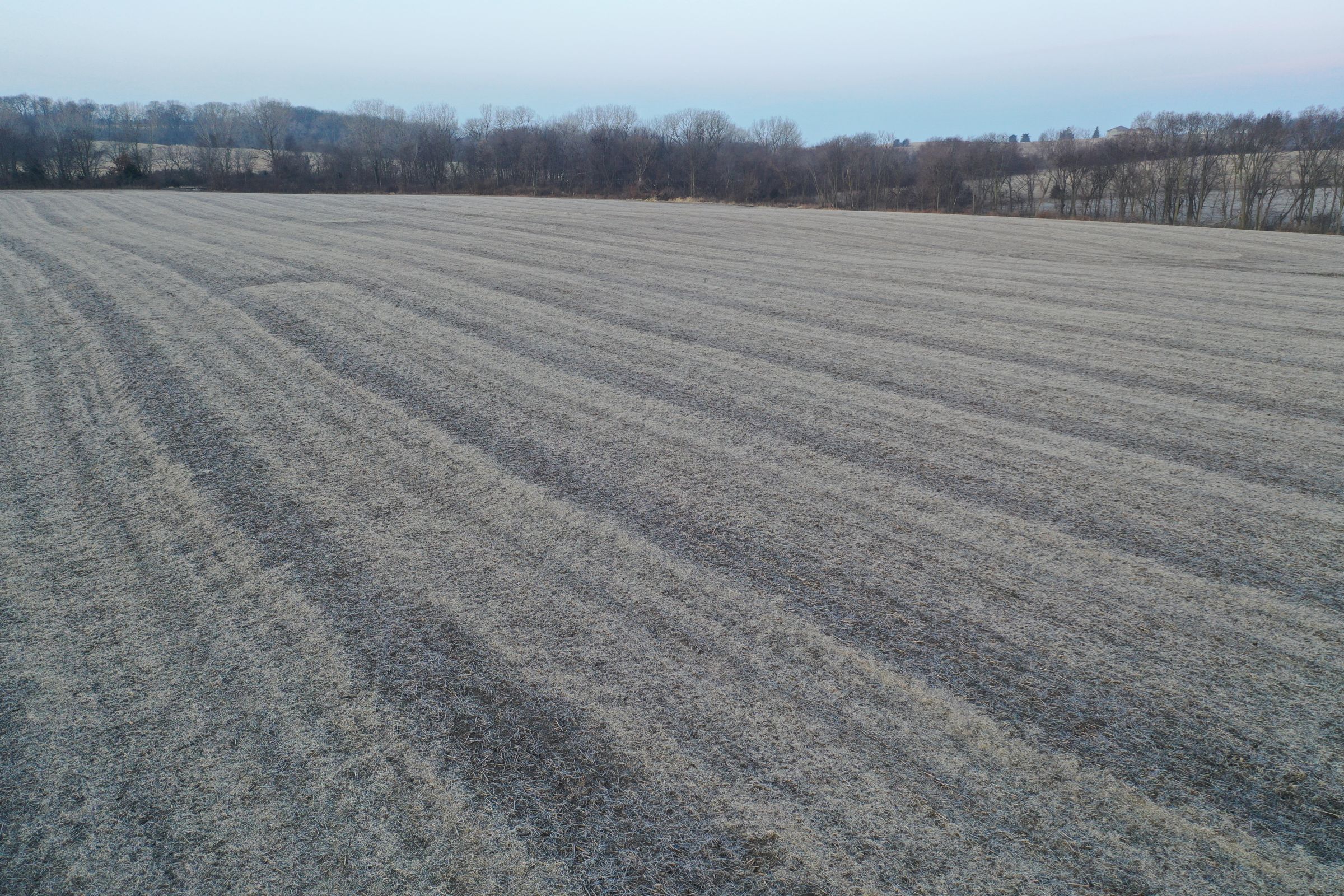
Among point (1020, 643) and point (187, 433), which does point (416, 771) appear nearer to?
point (1020, 643)

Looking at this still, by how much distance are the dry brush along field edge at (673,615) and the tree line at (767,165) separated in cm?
2702

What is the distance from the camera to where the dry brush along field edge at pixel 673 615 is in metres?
1.97

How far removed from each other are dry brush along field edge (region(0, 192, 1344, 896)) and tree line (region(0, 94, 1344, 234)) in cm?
2702

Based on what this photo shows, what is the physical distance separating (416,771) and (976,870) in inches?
60.5

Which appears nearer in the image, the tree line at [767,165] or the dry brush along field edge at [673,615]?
the dry brush along field edge at [673,615]

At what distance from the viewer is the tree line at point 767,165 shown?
31.4 meters

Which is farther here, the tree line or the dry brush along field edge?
the tree line

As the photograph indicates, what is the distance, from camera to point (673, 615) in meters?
2.92

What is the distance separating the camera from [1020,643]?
2701 millimetres

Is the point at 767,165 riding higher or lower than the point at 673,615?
higher

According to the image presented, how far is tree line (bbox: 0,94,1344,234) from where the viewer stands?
3144cm

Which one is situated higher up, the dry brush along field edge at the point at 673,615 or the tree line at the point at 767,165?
the tree line at the point at 767,165

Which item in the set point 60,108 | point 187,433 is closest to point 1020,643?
point 187,433

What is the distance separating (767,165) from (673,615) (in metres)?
49.1
